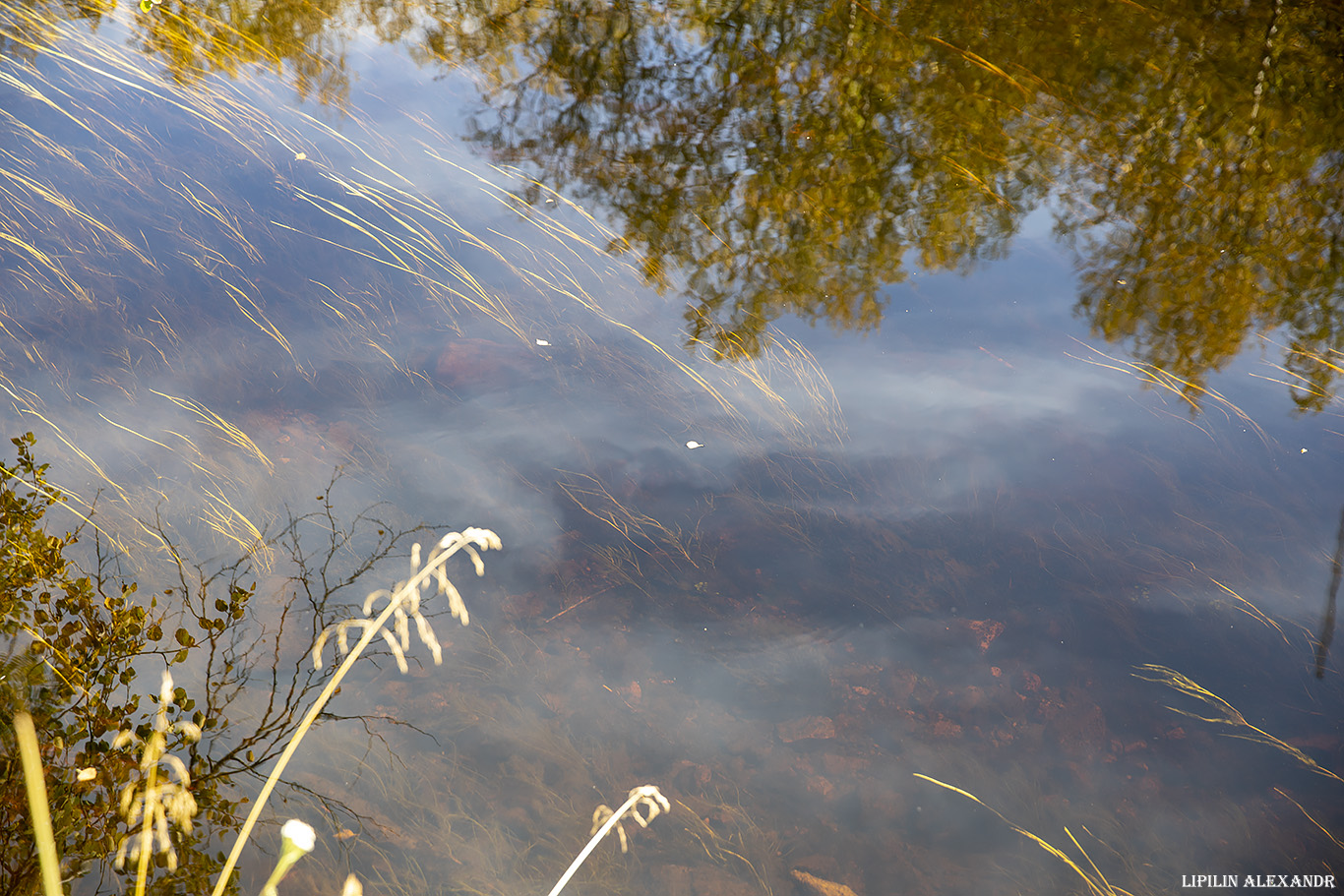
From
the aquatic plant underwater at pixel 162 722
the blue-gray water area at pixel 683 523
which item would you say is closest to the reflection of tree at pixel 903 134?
the blue-gray water area at pixel 683 523

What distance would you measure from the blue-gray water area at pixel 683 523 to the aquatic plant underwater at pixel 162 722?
62 mm

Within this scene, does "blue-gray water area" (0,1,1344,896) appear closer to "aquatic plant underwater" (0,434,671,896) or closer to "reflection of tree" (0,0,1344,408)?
"aquatic plant underwater" (0,434,671,896)

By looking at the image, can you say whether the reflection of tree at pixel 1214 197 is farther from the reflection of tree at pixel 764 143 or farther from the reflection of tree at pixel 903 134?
the reflection of tree at pixel 764 143

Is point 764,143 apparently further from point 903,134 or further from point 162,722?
point 162,722

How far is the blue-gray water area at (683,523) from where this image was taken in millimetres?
1760

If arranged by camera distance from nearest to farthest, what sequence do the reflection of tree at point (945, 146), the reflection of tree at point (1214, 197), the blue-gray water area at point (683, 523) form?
the blue-gray water area at point (683, 523), the reflection of tree at point (1214, 197), the reflection of tree at point (945, 146)

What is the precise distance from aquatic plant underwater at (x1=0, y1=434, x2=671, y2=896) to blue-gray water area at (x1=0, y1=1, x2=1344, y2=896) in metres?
0.06

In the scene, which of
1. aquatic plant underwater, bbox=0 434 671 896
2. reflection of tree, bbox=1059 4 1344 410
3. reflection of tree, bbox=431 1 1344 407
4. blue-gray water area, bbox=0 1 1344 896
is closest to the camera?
aquatic plant underwater, bbox=0 434 671 896

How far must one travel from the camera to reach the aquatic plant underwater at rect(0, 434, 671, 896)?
1398 mm

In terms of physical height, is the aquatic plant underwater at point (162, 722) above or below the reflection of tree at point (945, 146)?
below

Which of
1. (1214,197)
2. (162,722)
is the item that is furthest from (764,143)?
(162,722)

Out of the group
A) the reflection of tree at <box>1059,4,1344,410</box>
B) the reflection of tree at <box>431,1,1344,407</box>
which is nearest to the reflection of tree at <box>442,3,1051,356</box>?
the reflection of tree at <box>431,1,1344,407</box>

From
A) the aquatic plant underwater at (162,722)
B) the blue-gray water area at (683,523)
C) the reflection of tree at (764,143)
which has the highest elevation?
the reflection of tree at (764,143)

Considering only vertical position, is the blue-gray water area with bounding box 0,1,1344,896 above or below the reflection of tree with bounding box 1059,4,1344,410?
below
